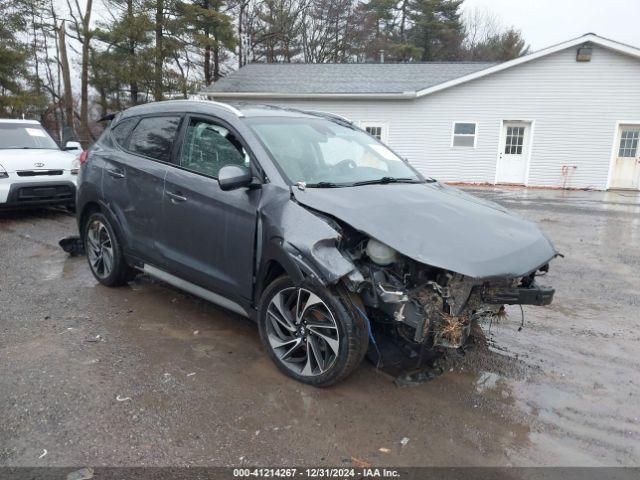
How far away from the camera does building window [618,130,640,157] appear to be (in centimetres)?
1678

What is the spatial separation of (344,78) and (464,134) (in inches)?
211

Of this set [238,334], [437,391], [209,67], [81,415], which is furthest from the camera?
[209,67]

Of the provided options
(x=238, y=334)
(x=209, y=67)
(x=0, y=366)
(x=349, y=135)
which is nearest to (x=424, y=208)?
(x=349, y=135)

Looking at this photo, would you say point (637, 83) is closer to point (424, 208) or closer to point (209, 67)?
point (424, 208)

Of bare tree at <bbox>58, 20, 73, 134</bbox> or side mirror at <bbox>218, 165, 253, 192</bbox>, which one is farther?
bare tree at <bbox>58, 20, 73, 134</bbox>

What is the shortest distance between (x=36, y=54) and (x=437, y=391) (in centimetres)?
3197

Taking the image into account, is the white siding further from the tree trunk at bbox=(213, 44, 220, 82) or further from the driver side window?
the driver side window

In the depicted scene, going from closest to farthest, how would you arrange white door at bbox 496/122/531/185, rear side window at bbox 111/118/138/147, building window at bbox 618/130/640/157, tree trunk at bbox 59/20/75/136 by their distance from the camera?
rear side window at bbox 111/118/138/147 < building window at bbox 618/130/640/157 < white door at bbox 496/122/531/185 < tree trunk at bbox 59/20/75/136

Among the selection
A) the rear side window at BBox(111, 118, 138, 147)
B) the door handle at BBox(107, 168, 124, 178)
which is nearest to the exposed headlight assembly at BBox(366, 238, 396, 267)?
the door handle at BBox(107, 168, 124, 178)

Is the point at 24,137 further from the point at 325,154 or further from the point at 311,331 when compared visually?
the point at 311,331

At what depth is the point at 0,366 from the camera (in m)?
3.46

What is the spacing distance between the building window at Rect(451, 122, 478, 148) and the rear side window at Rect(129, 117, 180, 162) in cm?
1523

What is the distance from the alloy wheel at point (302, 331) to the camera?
3.13 metres

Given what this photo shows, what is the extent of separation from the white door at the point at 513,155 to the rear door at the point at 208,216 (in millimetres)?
15866
